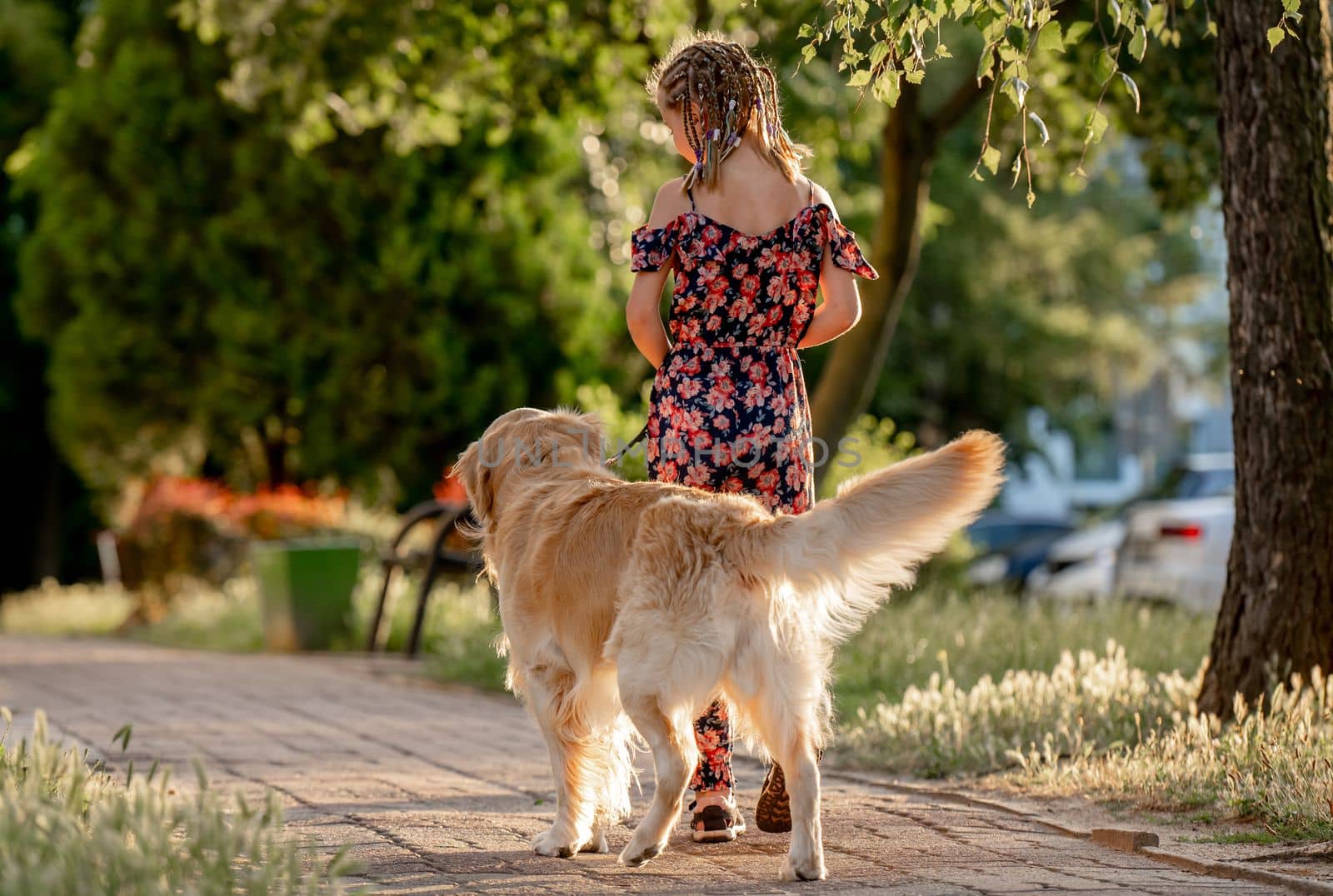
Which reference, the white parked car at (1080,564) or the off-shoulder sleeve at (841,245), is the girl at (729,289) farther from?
the white parked car at (1080,564)

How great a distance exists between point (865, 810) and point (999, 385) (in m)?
21.0

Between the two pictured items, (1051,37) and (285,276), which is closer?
(1051,37)

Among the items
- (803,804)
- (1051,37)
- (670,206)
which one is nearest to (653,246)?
(670,206)

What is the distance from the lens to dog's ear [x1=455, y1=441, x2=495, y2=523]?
16.7 feet

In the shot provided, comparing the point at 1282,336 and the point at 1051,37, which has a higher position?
the point at 1051,37

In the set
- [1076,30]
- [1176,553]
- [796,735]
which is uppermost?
[1076,30]

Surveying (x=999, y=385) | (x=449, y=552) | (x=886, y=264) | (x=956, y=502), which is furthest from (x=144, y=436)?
(x=956, y=502)

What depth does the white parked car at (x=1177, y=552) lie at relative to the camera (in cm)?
1201

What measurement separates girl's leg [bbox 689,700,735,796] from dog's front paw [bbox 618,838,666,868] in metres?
0.59

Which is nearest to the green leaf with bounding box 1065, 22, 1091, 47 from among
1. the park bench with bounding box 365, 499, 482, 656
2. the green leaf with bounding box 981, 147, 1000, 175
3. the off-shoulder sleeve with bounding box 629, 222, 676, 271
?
the green leaf with bounding box 981, 147, 1000, 175

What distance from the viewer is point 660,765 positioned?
429 cm

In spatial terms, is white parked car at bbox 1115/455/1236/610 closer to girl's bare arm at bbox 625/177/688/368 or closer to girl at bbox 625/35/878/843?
girl at bbox 625/35/878/843

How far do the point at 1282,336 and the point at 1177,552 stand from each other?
6514mm

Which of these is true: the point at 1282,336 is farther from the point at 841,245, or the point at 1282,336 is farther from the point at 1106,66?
the point at 841,245
